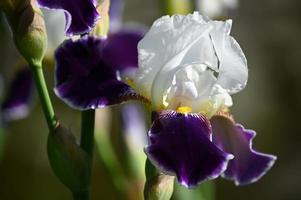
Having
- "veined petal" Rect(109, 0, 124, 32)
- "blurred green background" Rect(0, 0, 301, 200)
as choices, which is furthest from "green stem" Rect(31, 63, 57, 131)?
"blurred green background" Rect(0, 0, 301, 200)

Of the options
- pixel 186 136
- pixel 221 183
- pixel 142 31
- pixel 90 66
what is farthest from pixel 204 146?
pixel 221 183

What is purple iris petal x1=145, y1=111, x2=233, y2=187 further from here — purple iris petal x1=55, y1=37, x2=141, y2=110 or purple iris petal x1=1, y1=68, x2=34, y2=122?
purple iris petal x1=1, y1=68, x2=34, y2=122

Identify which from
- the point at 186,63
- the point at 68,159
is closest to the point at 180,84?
the point at 186,63

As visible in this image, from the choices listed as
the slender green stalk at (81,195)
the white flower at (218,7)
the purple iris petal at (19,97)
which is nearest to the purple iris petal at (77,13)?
the slender green stalk at (81,195)

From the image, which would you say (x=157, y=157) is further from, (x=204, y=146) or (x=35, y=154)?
(x=35, y=154)

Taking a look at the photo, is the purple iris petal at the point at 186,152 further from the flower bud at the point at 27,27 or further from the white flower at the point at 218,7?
the white flower at the point at 218,7
